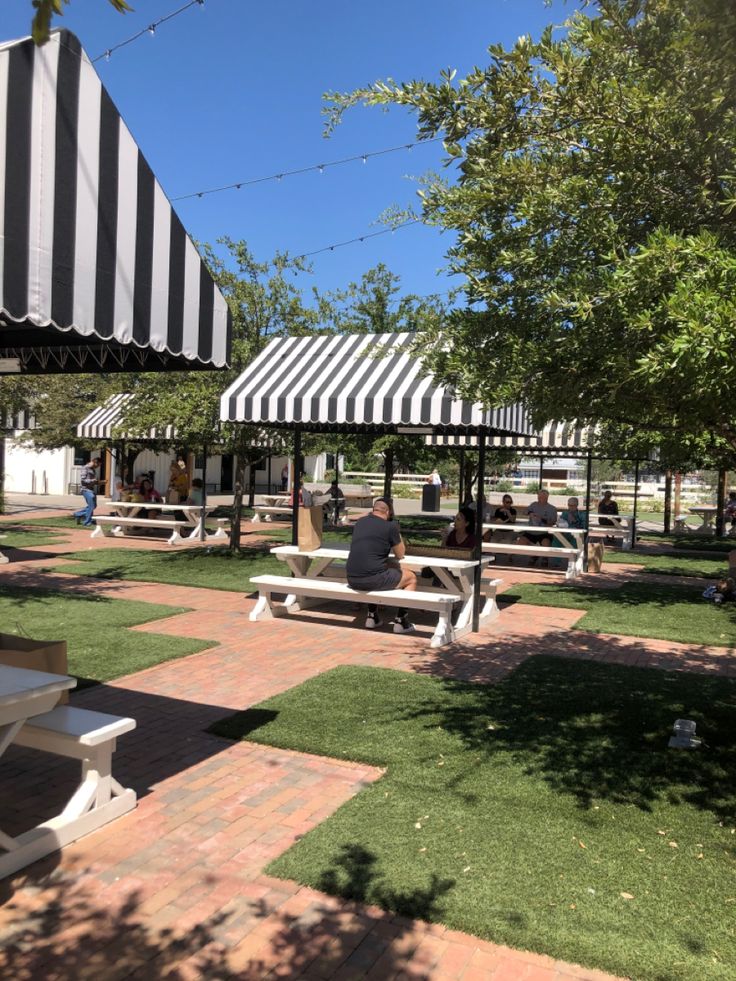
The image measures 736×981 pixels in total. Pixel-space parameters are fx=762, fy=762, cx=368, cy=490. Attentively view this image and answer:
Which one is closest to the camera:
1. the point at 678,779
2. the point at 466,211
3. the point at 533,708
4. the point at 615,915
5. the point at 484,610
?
the point at 615,915

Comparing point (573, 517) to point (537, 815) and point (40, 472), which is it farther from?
point (40, 472)

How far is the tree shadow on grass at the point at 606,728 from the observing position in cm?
454

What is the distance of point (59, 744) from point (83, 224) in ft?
8.50

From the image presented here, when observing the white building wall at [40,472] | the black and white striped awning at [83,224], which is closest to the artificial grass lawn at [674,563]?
the black and white striped awning at [83,224]

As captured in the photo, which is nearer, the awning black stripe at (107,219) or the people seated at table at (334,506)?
the awning black stripe at (107,219)

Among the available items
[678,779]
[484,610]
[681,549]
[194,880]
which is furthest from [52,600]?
[681,549]

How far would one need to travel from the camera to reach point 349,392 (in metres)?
9.50

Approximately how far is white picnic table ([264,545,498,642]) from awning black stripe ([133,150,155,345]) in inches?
203

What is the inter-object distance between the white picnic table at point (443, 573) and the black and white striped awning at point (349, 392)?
1646 millimetres

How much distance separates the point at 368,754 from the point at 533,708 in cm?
169

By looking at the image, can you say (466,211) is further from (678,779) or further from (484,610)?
(484,610)

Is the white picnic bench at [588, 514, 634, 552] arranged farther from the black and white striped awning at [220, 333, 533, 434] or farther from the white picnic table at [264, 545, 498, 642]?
the white picnic table at [264, 545, 498, 642]

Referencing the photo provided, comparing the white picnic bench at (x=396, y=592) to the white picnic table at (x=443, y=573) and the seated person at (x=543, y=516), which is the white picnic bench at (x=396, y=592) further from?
the seated person at (x=543, y=516)

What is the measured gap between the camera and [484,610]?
9680mm
